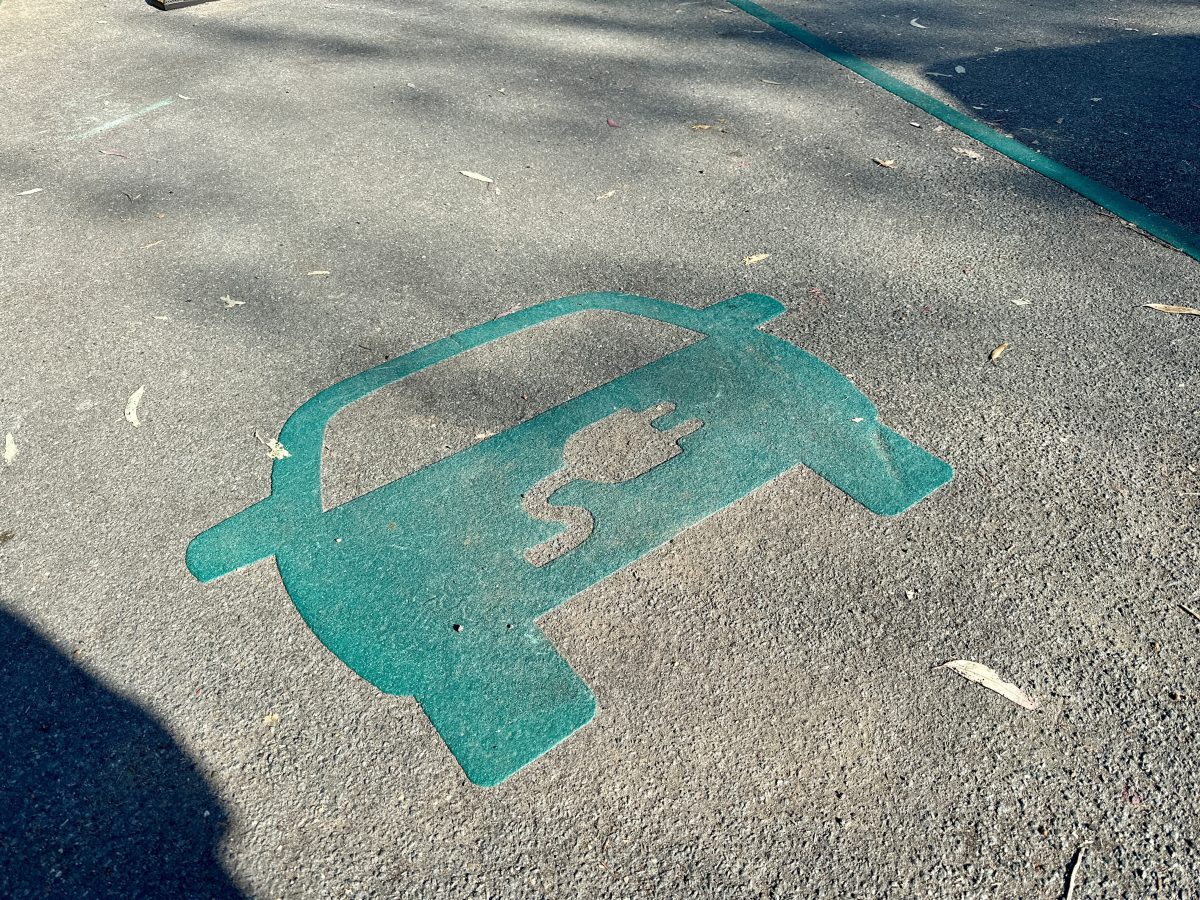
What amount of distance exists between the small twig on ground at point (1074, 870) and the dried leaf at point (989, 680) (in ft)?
1.23

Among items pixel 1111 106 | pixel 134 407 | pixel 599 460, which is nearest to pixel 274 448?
Result: pixel 134 407

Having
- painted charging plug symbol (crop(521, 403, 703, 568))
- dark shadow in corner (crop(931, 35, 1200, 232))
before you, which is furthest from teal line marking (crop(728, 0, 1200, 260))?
painted charging plug symbol (crop(521, 403, 703, 568))

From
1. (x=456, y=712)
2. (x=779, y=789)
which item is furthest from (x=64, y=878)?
(x=779, y=789)

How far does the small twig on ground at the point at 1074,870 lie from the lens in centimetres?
202

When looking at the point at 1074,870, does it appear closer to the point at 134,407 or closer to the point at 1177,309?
the point at 1177,309

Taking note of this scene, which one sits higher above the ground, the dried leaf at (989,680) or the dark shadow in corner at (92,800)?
the dried leaf at (989,680)

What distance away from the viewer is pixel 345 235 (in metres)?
4.48

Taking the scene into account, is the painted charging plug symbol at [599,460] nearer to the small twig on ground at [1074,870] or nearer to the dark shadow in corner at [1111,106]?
the small twig on ground at [1074,870]

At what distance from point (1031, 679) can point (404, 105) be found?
15.8 feet

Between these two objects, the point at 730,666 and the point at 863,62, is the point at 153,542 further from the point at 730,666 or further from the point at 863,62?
the point at 863,62

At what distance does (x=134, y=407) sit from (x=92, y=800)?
160 cm

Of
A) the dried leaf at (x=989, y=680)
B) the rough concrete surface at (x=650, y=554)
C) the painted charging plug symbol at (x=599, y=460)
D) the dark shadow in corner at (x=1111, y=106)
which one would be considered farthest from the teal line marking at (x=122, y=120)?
the dried leaf at (x=989, y=680)

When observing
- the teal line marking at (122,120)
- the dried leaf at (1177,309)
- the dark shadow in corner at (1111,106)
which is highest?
the dark shadow in corner at (1111,106)

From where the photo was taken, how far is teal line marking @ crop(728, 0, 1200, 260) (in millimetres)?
4453
